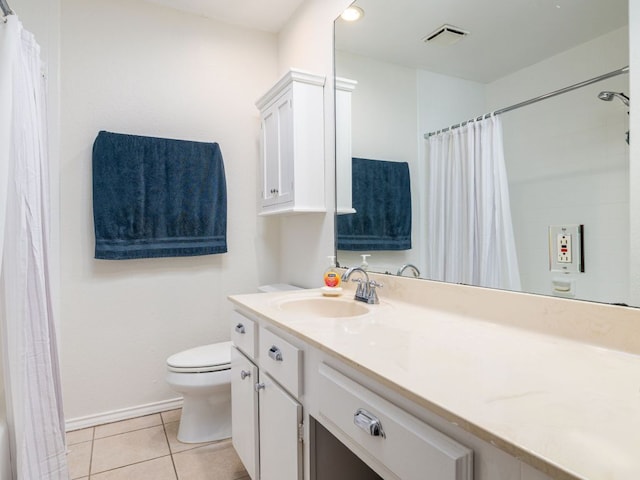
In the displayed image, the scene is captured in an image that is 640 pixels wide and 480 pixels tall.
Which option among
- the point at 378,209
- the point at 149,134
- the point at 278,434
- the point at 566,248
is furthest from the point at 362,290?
the point at 149,134

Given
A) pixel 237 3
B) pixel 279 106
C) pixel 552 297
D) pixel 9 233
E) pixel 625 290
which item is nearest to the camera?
pixel 625 290

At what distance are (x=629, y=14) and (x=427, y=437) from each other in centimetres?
108

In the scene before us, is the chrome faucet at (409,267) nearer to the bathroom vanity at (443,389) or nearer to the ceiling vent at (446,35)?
the bathroom vanity at (443,389)

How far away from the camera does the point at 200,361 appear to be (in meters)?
Result: 1.95

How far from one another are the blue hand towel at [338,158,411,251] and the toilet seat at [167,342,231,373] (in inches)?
34.5

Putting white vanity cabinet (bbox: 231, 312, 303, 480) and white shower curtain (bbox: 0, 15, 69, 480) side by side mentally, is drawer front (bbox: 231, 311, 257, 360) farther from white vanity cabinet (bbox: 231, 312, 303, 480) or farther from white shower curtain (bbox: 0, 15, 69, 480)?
white shower curtain (bbox: 0, 15, 69, 480)

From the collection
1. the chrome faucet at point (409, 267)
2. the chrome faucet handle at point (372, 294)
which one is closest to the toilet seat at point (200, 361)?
the chrome faucet handle at point (372, 294)

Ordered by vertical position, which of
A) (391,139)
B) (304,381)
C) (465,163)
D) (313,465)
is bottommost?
(313,465)

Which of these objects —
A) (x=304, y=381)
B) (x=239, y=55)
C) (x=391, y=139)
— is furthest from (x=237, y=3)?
(x=304, y=381)

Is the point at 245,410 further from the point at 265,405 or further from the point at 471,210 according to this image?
the point at 471,210

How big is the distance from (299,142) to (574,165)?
4.45ft

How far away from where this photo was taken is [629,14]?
903 millimetres

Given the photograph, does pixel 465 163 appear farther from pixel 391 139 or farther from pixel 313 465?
pixel 313 465

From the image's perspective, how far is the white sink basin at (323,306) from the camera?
1.61m
